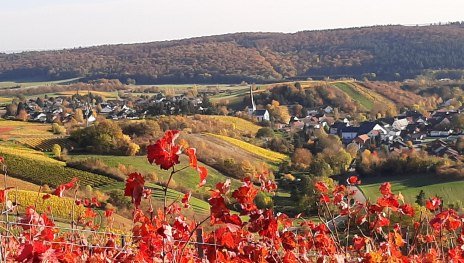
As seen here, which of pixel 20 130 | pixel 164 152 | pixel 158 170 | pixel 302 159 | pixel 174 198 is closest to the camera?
pixel 164 152

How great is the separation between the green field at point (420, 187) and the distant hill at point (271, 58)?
227ft

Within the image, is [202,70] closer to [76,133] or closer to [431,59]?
[431,59]

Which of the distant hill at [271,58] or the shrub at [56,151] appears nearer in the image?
the shrub at [56,151]

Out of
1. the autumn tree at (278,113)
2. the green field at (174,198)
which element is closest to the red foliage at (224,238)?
the green field at (174,198)

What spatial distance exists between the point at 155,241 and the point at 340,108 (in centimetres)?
7767

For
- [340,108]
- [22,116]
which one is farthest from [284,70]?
[22,116]

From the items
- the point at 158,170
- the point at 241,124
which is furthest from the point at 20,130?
the point at 241,124

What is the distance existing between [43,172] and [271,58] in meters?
100

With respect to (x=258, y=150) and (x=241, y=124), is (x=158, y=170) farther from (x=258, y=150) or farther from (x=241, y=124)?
(x=241, y=124)

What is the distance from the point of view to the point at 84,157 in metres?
35.8

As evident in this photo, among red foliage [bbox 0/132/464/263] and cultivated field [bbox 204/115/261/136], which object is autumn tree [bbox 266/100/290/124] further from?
red foliage [bbox 0/132/464/263]

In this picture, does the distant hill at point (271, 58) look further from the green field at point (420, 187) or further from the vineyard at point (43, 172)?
the vineyard at point (43, 172)

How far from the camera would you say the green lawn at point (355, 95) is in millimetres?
81931

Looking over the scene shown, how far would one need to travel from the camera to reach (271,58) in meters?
128
